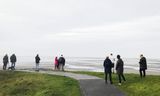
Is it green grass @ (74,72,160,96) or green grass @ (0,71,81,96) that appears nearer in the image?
green grass @ (74,72,160,96)

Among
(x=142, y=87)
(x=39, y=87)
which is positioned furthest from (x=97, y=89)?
(x=39, y=87)

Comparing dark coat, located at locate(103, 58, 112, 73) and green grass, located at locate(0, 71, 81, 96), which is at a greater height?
dark coat, located at locate(103, 58, 112, 73)

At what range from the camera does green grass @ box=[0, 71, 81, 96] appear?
26.7 meters

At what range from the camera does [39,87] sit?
3100 centimetres

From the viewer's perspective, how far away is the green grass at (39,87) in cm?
2667

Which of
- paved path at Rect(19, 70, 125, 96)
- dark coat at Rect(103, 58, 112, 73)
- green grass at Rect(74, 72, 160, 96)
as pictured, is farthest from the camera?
dark coat at Rect(103, 58, 112, 73)

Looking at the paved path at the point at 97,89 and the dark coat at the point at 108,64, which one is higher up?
the dark coat at the point at 108,64

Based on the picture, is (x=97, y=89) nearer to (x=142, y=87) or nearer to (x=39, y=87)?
(x=142, y=87)

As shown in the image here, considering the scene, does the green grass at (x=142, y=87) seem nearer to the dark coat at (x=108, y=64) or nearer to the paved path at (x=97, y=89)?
the paved path at (x=97, y=89)

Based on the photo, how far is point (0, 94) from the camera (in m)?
31.4

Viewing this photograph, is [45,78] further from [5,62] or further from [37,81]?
[5,62]

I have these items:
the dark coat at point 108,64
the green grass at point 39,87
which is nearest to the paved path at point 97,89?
the green grass at point 39,87

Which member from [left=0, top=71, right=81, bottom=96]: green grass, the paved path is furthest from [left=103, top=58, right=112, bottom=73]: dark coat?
[left=0, top=71, right=81, bottom=96]: green grass

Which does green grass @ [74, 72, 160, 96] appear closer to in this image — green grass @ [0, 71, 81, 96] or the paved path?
the paved path
